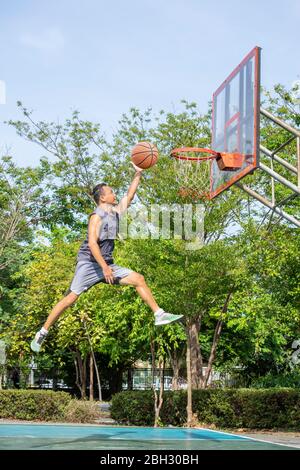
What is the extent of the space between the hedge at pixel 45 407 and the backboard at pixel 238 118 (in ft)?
32.1

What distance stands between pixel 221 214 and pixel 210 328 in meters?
9.35

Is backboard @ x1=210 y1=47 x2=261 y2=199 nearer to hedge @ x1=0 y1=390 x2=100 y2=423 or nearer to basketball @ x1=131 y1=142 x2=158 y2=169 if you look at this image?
basketball @ x1=131 y1=142 x2=158 y2=169

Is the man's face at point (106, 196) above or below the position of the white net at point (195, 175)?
below

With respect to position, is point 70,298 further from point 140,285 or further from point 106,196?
point 106,196

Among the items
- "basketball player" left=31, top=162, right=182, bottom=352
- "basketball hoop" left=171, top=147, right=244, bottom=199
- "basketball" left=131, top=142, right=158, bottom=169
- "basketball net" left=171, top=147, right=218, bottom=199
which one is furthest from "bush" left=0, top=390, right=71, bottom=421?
"basketball" left=131, top=142, right=158, bottom=169

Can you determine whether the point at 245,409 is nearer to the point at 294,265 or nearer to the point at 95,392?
the point at 294,265

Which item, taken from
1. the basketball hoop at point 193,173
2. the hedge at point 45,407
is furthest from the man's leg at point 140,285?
the hedge at point 45,407

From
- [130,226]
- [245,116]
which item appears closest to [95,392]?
[130,226]

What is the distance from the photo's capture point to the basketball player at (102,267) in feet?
29.5

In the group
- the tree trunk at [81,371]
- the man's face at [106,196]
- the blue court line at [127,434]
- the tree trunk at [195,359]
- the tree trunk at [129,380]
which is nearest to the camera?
the man's face at [106,196]

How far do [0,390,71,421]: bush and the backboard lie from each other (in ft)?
33.9

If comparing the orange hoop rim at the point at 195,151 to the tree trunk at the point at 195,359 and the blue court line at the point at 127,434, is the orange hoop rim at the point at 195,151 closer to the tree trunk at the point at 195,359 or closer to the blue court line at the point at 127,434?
the blue court line at the point at 127,434
